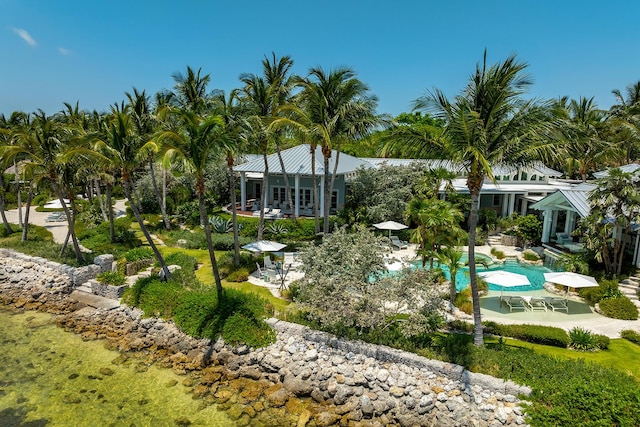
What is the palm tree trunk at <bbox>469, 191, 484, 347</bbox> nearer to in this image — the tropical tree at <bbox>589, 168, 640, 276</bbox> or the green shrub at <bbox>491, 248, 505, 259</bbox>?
the tropical tree at <bbox>589, 168, 640, 276</bbox>

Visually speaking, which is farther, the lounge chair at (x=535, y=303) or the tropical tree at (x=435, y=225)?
the tropical tree at (x=435, y=225)

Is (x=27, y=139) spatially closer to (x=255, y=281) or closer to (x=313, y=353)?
(x=255, y=281)

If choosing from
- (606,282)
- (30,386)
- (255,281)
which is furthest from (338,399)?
(606,282)

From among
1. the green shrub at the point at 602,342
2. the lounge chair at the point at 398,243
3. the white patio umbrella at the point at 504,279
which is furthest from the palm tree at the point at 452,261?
the lounge chair at the point at 398,243

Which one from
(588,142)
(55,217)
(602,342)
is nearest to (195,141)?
(602,342)

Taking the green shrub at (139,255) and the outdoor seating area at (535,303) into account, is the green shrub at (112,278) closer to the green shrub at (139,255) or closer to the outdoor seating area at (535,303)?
the green shrub at (139,255)

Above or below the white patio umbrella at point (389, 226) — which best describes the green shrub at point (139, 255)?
below

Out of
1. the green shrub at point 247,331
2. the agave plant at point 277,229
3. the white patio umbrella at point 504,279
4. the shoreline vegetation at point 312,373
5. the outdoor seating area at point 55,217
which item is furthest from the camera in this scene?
the outdoor seating area at point 55,217

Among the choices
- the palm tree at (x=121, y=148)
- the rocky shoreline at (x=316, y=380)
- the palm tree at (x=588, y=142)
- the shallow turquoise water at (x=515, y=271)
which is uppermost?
the palm tree at (x=588, y=142)

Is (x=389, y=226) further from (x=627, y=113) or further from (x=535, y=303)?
(x=627, y=113)
